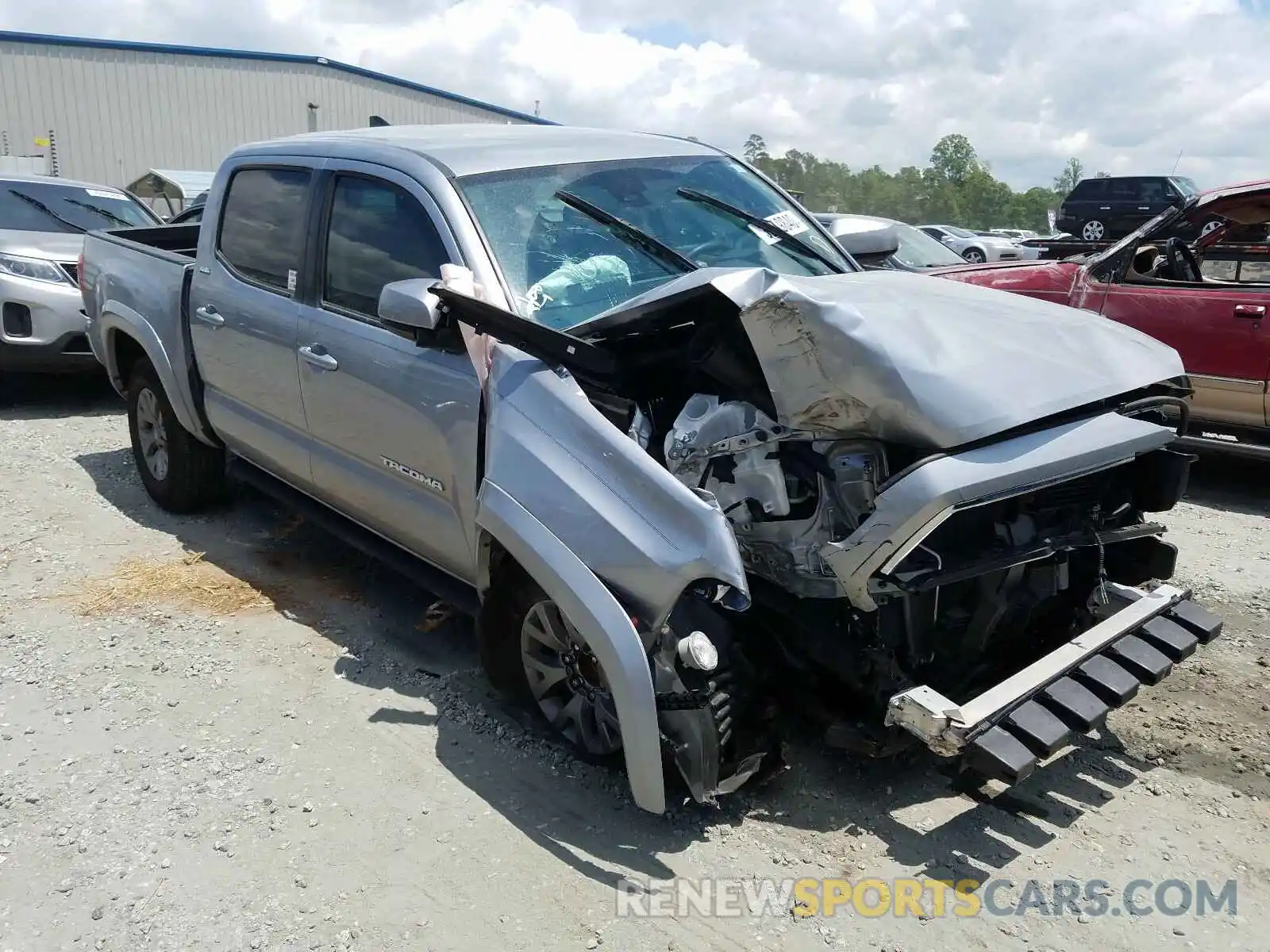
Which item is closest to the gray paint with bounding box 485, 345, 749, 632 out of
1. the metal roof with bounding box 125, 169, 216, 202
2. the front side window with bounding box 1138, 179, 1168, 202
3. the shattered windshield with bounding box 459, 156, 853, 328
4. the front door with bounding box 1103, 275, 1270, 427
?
the shattered windshield with bounding box 459, 156, 853, 328

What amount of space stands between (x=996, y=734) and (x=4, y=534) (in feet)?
17.1

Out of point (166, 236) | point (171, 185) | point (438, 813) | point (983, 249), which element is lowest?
point (438, 813)

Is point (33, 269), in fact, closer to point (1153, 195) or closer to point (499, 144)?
point (499, 144)

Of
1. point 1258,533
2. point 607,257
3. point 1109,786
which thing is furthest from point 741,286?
point 1258,533

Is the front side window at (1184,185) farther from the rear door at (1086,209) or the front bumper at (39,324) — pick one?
the front bumper at (39,324)

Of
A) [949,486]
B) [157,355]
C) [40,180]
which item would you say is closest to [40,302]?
[40,180]

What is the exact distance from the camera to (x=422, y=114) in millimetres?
32250

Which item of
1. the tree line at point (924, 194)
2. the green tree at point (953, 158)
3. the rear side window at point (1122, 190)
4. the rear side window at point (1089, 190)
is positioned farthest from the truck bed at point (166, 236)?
the green tree at point (953, 158)

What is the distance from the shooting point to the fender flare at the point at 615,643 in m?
2.70

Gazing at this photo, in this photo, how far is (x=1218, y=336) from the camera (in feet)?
20.6

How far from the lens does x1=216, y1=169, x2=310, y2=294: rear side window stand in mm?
4305

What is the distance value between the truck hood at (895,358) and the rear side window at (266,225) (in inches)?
71.0

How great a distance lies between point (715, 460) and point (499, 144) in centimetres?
169

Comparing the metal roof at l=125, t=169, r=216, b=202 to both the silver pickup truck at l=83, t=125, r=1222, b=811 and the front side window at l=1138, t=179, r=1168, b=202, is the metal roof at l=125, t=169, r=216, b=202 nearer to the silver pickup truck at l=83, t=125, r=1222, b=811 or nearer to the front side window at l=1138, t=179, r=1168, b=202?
the silver pickup truck at l=83, t=125, r=1222, b=811
